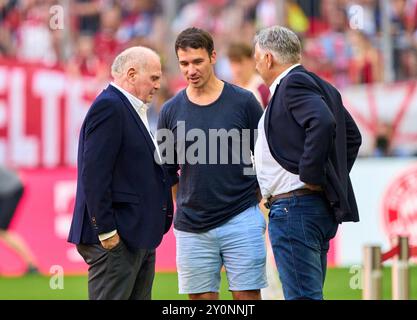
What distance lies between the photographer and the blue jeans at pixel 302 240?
22.0 ft

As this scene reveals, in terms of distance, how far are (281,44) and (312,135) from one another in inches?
28.6

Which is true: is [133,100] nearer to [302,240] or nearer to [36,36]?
[302,240]

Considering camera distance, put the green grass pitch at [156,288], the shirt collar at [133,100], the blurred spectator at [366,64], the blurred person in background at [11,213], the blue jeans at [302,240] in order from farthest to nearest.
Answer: the blurred spectator at [366,64] → the blurred person in background at [11,213] → the green grass pitch at [156,288] → the shirt collar at [133,100] → the blue jeans at [302,240]

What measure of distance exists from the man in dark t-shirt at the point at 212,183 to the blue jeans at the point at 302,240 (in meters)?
0.64

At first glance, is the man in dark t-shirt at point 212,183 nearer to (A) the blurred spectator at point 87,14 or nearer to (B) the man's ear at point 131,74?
(B) the man's ear at point 131,74

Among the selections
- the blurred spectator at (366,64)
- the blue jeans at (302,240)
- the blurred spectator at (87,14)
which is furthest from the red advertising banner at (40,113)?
the blue jeans at (302,240)

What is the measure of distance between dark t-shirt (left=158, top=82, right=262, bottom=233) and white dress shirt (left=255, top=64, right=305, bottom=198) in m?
0.46

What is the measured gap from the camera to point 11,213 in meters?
13.5

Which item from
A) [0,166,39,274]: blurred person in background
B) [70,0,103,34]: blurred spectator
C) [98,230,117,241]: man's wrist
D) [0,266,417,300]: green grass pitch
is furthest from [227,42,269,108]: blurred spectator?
[70,0,103,34]: blurred spectator

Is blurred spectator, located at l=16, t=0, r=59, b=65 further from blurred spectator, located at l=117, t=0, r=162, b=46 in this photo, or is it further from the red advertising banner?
blurred spectator, located at l=117, t=0, r=162, b=46

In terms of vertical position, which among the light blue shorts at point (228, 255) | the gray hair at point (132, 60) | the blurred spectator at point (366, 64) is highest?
the blurred spectator at point (366, 64)

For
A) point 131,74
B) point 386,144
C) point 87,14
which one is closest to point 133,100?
point 131,74

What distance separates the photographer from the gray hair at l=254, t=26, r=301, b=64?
689 cm
